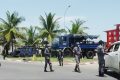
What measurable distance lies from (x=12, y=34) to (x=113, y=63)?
4149cm

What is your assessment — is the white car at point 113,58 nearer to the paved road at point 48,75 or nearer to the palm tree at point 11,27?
the paved road at point 48,75

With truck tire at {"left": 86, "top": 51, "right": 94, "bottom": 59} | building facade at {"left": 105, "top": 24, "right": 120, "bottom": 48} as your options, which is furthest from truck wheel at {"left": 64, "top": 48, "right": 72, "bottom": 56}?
building facade at {"left": 105, "top": 24, "right": 120, "bottom": 48}

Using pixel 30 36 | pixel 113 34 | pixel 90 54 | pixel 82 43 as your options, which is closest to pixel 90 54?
pixel 90 54

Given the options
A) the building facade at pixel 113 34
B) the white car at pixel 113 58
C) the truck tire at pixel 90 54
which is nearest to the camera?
the white car at pixel 113 58

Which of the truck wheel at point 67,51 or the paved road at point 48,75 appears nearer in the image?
the paved road at point 48,75

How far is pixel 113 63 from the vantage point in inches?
718

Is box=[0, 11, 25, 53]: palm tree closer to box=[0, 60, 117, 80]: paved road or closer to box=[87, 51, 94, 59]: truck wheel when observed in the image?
box=[87, 51, 94, 59]: truck wheel

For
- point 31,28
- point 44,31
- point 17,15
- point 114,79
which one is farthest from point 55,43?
point 114,79

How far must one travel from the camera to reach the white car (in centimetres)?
1742

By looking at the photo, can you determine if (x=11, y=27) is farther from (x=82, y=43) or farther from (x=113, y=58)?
(x=113, y=58)

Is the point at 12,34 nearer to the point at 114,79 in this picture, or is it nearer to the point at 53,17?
the point at 53,17

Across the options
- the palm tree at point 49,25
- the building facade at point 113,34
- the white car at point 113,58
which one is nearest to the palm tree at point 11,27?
the palm tree at point 49,25

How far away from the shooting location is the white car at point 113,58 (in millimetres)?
17422

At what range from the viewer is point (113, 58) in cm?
1820
